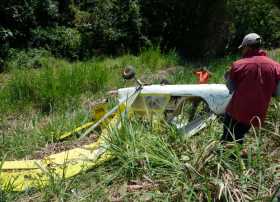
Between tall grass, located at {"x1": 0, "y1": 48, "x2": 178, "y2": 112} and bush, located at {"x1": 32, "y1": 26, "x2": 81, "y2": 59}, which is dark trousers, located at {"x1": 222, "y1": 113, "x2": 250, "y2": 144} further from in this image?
bush, located at {"x1": 32, "y1": 26, "x2": 81, "y2": 59}

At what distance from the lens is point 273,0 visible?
15.9 m

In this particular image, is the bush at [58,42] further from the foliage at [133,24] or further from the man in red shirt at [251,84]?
the man in red shirt at [251,84]

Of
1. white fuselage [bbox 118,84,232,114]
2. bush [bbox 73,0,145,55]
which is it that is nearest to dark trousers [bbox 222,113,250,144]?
white fuselage [bbox 118,84,232,114]

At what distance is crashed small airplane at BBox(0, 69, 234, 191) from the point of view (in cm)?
557

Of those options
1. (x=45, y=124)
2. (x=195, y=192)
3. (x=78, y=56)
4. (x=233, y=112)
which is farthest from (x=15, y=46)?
(x=195, y=192)

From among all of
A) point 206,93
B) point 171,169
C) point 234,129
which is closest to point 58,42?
point 206,93

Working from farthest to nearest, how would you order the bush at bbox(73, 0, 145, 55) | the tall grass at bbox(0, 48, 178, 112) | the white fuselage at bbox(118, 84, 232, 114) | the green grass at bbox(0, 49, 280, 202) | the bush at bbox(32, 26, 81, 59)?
the bush at bbox(73, 0, 145, 55) → the bush at bbox(32, 26, 81, 59) → the tall grass at bbox(0, 48, 178, 112) → the white fuselage at bbox(118, 84, 232, 114) → the green grass at bbox(0, 49, 280, 202)

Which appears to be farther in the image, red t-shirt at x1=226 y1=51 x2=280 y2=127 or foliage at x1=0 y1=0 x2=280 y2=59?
foliage at x1=0 y1=0 x2=280 y2=59

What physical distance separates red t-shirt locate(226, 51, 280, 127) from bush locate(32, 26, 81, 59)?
823 centimetres

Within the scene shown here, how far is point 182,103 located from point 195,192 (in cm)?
198

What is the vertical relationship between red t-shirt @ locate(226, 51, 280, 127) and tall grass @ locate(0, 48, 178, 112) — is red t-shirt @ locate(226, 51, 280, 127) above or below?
above

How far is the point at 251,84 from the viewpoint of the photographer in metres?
5.50

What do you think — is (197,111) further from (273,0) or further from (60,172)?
(273,0)

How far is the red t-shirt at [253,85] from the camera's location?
5.49 meters
